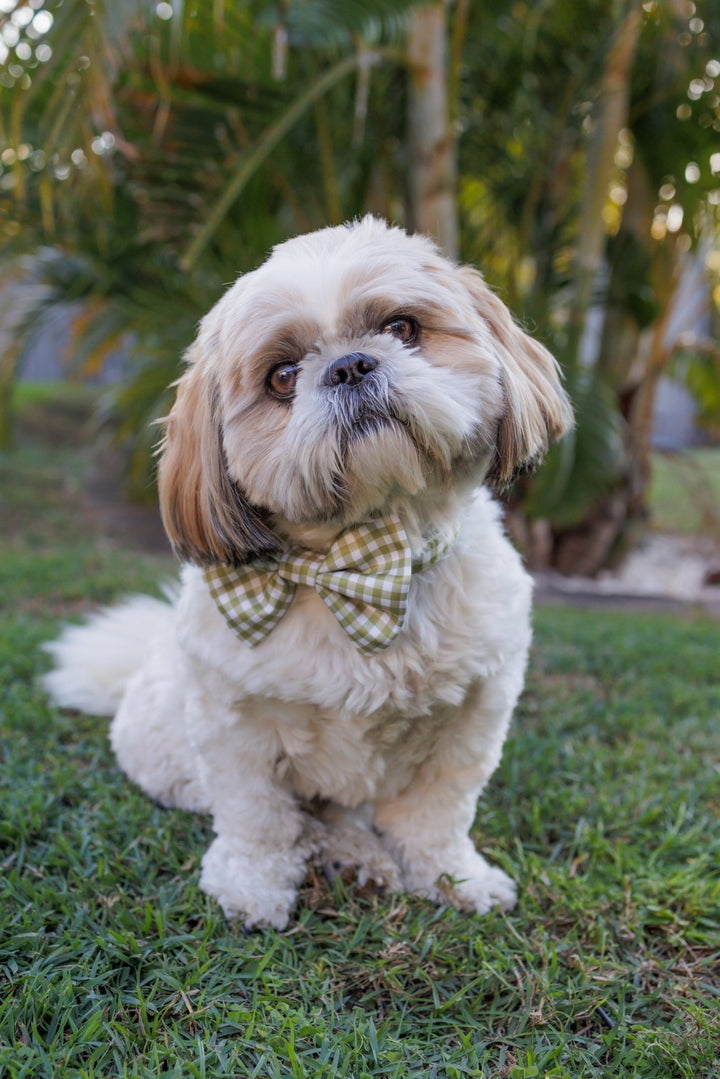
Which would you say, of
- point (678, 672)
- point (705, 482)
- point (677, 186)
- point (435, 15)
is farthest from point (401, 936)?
point (705, 482)

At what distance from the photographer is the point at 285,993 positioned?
5.58ft

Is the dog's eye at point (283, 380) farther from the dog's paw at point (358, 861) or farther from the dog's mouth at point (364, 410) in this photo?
the dog's paw at point (358, 861)

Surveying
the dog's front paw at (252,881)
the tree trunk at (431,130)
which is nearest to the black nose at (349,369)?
the dog's front paw at (252,881)

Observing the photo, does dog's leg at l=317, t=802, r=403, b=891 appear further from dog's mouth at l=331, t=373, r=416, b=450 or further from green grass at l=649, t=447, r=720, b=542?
green grass at l=649, t=447, r=720, b=542

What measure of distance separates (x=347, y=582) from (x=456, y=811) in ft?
2.28

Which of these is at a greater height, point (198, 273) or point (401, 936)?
point (198, 273)

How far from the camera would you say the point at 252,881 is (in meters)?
1.97

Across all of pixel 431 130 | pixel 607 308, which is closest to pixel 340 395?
pixel 431 130

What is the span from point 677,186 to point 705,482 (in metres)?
2.47

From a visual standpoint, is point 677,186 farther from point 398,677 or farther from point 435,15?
point 398,677

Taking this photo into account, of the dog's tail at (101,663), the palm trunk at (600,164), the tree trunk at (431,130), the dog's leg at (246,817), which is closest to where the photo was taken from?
the dog's leg at (246,817)

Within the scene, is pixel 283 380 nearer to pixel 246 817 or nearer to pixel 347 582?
pixel 347 582

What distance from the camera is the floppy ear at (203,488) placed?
1823 millimetres

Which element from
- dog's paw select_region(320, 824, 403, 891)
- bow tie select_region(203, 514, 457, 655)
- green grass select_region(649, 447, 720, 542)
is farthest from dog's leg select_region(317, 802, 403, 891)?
green grass select_region(649, 447, 720, 542)
